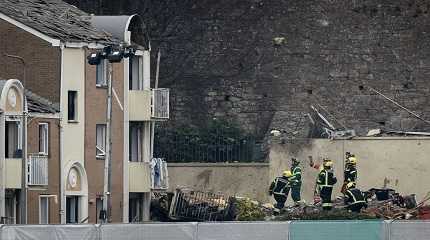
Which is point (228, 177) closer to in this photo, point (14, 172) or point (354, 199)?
point (354, 199)

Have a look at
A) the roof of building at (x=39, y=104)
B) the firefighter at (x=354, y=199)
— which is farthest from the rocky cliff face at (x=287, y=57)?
the roof of building at (x=39, y=104)

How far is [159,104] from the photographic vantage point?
208 ft

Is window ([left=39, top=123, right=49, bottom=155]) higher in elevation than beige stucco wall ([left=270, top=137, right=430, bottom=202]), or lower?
higher

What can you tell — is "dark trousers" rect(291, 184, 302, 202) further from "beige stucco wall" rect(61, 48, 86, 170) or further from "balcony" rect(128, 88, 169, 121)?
"beige stucco wall" rect(61, 48, 86, 170)

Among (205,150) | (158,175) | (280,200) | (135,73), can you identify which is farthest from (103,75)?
(205,150)

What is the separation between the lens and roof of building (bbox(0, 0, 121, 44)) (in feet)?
193

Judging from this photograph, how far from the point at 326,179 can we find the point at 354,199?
5.29 feet

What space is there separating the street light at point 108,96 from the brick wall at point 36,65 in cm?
185

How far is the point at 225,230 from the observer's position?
43156mm

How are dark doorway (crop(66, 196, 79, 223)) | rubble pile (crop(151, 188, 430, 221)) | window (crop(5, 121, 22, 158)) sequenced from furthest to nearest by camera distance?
rubble pile (crop(151, 188, 430, 221)) → dark doorway (crop(66, 196, 79, 223)) → window (crop(5, 121, 22, 158))

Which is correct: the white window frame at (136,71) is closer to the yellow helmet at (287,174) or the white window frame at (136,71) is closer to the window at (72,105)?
the window at (72,105)

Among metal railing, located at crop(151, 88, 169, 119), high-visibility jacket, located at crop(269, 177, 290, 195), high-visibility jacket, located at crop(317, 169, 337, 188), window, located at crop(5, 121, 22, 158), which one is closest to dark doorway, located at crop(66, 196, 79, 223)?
window, located at crop(5, 121, 22, 158)

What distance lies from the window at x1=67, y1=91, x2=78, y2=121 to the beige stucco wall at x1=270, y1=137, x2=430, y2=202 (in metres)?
8.46

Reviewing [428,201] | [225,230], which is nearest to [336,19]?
[428,201]
